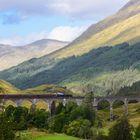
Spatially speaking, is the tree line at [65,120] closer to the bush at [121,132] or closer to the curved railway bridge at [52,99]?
the bush at [121,132]

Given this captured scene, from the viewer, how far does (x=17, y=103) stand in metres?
181

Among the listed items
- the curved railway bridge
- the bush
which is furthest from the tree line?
the curved railway bridge

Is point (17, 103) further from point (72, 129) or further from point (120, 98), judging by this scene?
point (72, 129)

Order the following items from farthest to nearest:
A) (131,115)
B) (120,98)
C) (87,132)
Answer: (120,98) < (131,115) < (87,132)

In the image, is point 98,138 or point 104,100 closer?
point 98,138

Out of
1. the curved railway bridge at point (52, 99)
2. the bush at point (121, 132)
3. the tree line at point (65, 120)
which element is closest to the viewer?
the bush at point (121, 132)

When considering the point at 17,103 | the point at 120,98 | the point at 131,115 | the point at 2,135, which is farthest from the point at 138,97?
the point at 2,135

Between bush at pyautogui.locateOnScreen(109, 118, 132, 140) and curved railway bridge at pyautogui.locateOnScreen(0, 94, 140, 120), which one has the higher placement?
curved railway bridge at pyautogui.locateOnScreen(0, 94, 140, 120)

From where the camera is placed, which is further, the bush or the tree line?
the tree line

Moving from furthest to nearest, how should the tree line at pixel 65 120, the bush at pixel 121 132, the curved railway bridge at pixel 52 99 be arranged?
the curved railway bridge at pixel 52 99, the tree line at pixel 65 120, the bush at pixel 121 132

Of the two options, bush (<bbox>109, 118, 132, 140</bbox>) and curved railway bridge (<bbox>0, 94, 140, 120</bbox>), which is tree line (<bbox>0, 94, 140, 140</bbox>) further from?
curved railway bridge (<bbox>0, 94, 140, 120</bbox>)

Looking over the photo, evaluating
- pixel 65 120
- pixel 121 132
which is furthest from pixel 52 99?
pixel 121 132

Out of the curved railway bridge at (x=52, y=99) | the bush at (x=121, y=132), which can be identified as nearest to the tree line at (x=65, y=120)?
the bush at (x=121, y=132)

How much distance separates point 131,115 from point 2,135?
120495 millimetres
